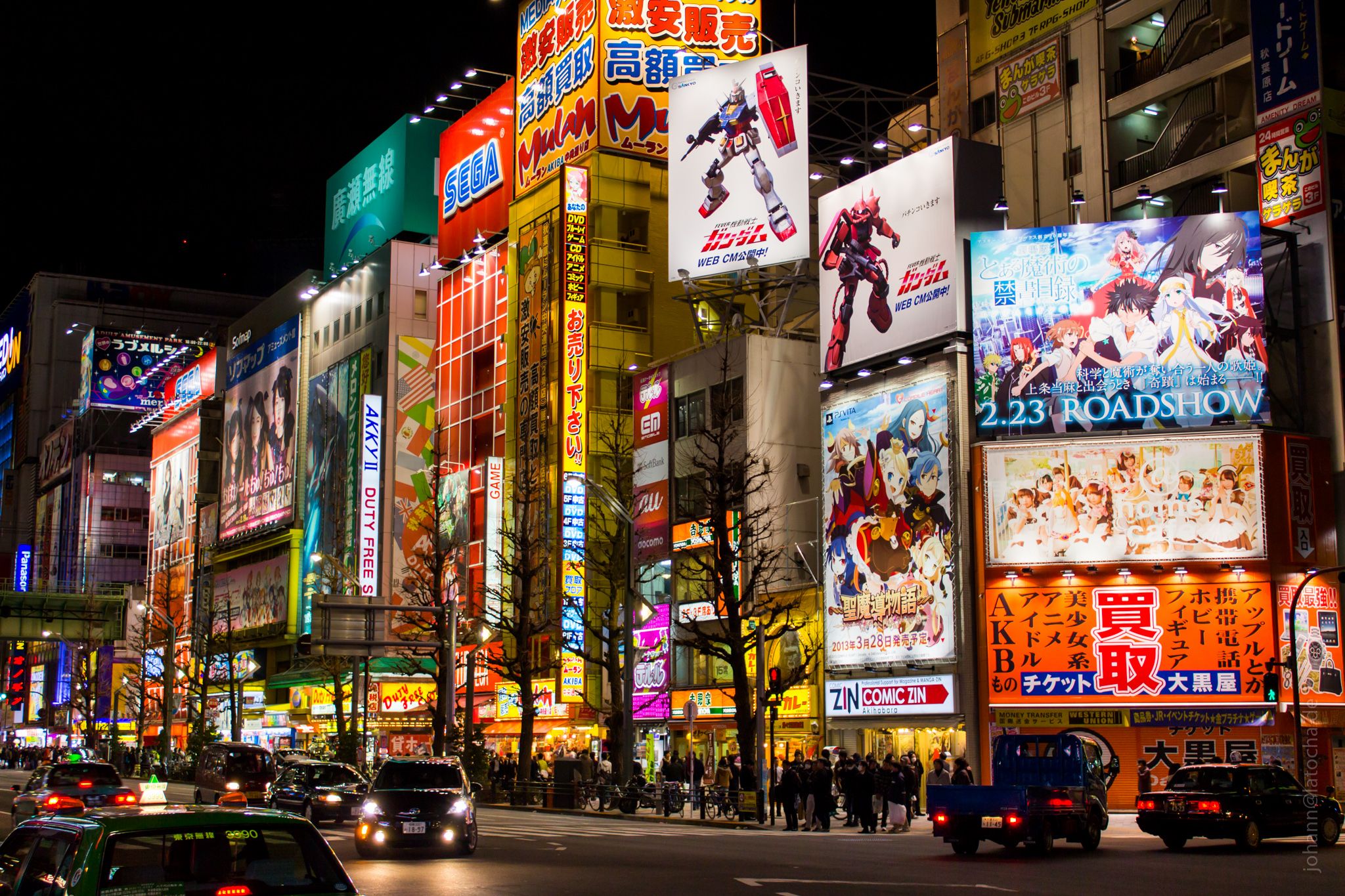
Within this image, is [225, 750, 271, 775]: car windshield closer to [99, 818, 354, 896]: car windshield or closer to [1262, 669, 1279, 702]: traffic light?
[1262, 669, 1279, 702]: traffic light

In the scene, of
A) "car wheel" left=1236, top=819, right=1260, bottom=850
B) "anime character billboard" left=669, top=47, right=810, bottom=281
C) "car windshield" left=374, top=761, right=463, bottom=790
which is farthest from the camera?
"anime character billboard" left=669, top=47, right=810, bottom=281

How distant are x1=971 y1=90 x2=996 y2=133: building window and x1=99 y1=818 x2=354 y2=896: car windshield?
49.3 meters

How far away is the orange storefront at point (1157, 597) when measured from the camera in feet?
127

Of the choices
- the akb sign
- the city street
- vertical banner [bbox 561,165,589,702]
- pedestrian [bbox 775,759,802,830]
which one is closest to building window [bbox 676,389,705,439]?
vertical banner [bbox 561,165,589,702]

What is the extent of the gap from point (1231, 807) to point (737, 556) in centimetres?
1755

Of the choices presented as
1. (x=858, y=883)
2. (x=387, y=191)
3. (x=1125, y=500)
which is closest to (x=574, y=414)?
(x=1125, y=500)

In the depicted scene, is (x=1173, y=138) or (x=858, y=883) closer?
(x=858, y=883)

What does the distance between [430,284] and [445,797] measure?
60.9m

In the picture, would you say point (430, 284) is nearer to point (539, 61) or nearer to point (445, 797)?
point (539, 61)

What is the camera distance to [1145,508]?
40125 millimetres

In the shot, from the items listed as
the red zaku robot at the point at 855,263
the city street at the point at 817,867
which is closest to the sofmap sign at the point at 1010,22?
the red zaku robot at the point at 855,263

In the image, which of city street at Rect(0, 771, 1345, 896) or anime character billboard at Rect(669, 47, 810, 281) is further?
anime character billboard at Rect(669, 47, 810, 281)

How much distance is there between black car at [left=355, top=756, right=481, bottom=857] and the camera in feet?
73.8

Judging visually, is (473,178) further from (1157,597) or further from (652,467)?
(1157,597)
